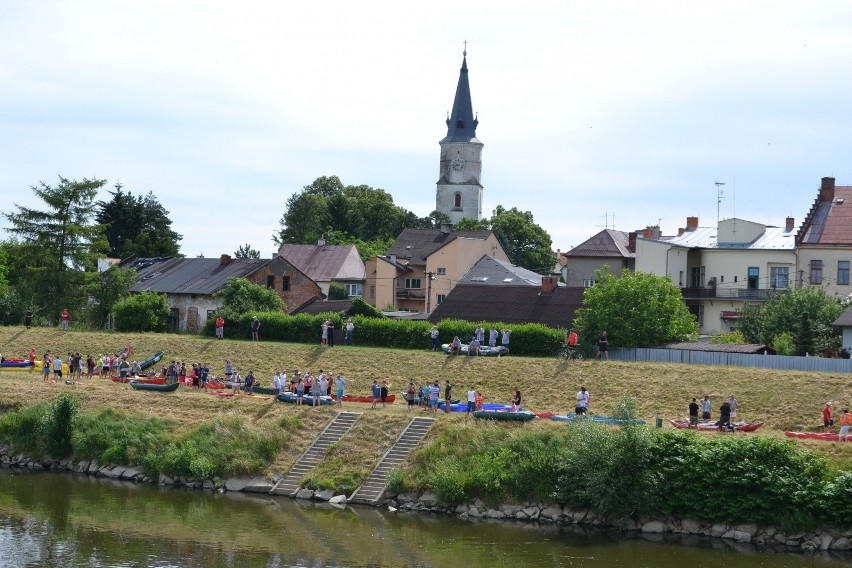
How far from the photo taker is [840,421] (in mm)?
39562

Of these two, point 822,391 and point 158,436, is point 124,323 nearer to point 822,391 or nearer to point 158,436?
point 158,436

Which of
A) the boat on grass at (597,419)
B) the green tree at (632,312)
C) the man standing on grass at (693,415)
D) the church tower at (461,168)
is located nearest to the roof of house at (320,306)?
the green tree at (632,312)

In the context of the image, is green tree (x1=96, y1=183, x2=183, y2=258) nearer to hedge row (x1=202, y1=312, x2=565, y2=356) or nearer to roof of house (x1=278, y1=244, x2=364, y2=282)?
roof of house (x1=278, y1=244, x2=364, y2=282)

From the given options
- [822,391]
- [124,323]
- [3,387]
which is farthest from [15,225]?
[822,391]

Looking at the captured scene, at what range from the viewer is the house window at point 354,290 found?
9312 centimetres

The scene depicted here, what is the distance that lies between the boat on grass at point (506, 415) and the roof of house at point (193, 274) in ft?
108

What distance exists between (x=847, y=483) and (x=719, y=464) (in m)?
3.69

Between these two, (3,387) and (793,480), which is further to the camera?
(3,387)

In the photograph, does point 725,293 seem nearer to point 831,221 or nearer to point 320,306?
point 831,221

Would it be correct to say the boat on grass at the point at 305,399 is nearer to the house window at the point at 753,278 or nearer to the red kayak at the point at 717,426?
the red kayak at the point at 717,426

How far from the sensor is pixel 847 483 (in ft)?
113

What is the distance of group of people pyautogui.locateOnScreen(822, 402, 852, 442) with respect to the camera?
125 ft

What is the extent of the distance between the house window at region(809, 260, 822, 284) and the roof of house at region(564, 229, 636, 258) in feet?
56.0

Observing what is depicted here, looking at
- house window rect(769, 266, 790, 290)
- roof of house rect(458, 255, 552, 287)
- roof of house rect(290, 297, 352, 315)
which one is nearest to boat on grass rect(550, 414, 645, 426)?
house window rect(769, 266, 790, 290)
